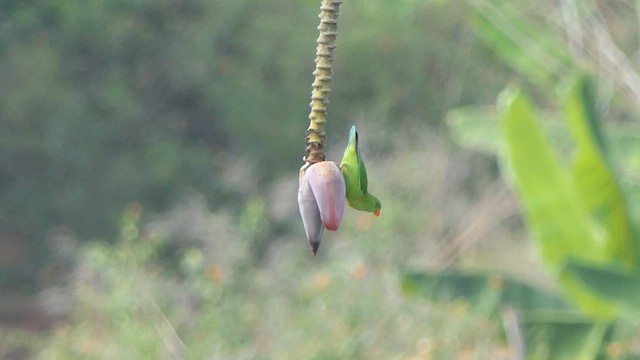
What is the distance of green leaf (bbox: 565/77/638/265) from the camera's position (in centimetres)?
287

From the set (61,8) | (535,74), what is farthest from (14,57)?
(535,74)

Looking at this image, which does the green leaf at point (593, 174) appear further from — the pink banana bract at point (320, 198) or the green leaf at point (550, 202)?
the pink banana bract at point (320, 198)

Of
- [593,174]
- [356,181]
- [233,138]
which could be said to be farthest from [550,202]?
[233,138]

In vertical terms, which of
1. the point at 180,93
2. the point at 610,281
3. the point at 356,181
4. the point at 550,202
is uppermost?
the point at 356,181

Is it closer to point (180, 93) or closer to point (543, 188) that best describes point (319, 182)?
point (543, 188)

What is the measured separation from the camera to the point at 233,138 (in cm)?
669

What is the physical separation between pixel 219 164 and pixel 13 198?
1220mm

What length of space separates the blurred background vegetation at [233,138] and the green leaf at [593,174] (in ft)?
3.66

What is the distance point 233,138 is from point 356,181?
19.5 feet

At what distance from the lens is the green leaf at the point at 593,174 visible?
2865 mm

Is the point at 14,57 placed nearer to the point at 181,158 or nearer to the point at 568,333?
the point at 181,158

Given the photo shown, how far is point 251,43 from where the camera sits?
22.1ft

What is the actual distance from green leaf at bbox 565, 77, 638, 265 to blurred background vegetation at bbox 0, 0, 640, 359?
44.0 inches

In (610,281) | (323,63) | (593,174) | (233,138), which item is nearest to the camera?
(323,63)
